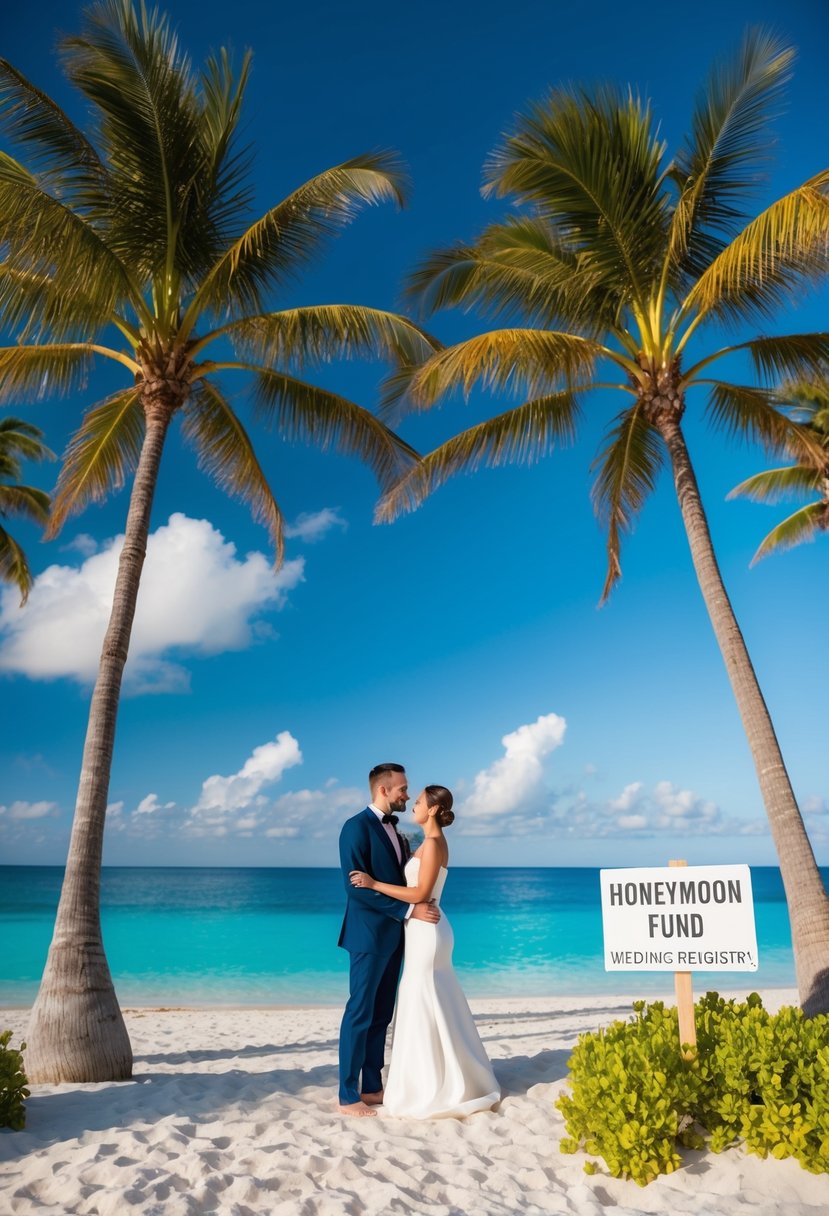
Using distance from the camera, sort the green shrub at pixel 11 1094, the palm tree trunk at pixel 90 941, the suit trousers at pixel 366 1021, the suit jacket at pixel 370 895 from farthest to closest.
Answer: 1. the palm tree trunk at pixel 90 941
2. the suit jacket at pixel 370 895
3. the suit trousers at pixel 366 1021
4. the green shrub at pixel 11 1094

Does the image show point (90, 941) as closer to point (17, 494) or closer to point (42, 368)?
point (42, 368)

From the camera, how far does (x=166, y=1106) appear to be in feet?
17.3

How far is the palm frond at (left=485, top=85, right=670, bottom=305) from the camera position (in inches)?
331

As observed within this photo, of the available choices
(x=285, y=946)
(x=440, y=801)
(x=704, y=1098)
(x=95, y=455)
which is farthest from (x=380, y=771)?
(x=285, y=946)

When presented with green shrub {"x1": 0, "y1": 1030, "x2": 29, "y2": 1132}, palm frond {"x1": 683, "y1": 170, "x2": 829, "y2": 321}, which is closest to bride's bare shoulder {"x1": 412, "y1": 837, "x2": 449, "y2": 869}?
green shrub {"x1": 0, "y1": 1030, "x2": 29, "y2": 1132}

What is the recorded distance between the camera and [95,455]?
32.1ft

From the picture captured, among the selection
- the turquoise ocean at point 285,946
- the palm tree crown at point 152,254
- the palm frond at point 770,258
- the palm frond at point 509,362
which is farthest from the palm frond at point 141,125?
the turquoise ocean at point 285,946

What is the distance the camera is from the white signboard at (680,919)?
174 inches

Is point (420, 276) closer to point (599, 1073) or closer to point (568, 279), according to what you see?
point (568, 279)

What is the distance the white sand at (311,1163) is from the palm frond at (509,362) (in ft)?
20.8

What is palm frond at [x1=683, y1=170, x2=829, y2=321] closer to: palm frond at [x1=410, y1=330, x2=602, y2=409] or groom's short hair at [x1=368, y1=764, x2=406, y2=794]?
palm frond at [x1=410, y1=330, x2=602, y2=409]

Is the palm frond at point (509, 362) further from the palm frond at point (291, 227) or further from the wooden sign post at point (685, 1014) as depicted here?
the wooden sign post at point (685, 1014)

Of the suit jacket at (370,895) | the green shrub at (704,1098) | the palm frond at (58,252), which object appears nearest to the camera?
the green shrub at (704,1098)

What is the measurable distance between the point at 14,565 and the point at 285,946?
21162 millimetres
